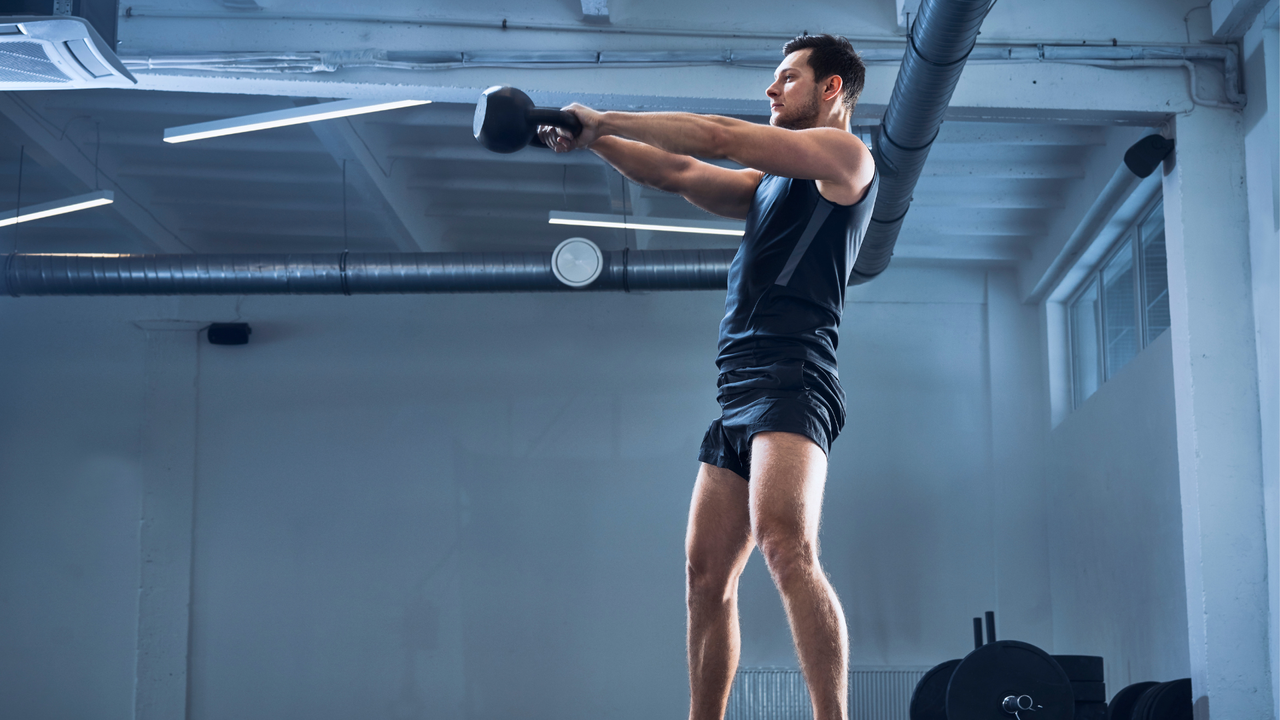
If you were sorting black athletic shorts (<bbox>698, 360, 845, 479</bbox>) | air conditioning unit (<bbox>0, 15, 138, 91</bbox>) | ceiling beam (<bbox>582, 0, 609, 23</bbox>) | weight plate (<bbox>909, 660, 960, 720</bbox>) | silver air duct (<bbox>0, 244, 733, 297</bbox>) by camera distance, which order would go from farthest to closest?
silver air duct (<bbox>0, 244, 733, 297</bbox>) < weight plate (<bbox>909, 660, 960, 720</bbox>) < ceiling beam (<bbox>582, 0, 609, 23</bbox>) < air conditioning unit (<bbox>0, 15, 138, 91</bbox>) < black athletic shorts (<bbox>698, 360, 845, 479</bbox>)

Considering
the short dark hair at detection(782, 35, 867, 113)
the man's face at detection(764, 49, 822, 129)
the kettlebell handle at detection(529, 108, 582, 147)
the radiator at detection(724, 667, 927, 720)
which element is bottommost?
the radiator at detection(724, 667, 927, 720)

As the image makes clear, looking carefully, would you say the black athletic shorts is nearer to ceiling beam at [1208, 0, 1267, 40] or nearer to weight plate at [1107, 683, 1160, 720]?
ceiling beam at [1208, 0, 1267, 40]

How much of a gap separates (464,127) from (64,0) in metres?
3.20

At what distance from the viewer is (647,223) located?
6.64m

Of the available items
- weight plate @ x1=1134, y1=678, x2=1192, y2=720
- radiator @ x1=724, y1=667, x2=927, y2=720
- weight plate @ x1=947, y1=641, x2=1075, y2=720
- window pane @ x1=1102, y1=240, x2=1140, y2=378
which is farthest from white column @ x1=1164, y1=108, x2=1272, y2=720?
radiator @ x1=724, y1=667, x2=927, y2=720

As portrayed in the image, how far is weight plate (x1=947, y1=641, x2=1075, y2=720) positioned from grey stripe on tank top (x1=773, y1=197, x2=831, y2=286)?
296cm

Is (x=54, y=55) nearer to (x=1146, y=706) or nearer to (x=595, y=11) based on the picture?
(x=595, y=11)

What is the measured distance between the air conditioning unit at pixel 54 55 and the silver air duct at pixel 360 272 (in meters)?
3.17

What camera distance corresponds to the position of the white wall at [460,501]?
7.79 meters

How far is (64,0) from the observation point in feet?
10.3

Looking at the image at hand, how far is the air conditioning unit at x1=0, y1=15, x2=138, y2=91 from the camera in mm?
3119

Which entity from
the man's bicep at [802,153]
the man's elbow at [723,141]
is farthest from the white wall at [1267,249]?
the man's elbow at [723,141]

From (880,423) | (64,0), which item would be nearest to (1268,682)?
(880,423)

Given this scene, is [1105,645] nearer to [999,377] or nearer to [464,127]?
[999,377]
